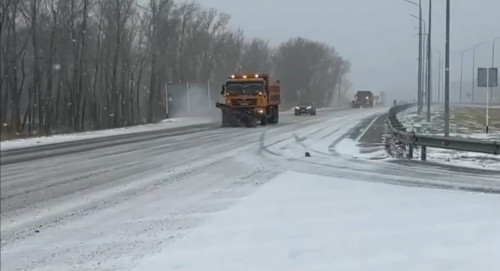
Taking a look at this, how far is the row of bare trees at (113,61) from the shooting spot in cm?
358

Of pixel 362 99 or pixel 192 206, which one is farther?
pixel 362 99

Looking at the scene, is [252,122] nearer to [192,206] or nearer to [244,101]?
A: [244,101]

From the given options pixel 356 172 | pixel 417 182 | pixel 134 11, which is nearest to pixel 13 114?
pixel 417 182

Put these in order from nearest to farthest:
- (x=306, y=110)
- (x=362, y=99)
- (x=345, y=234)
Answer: (x=345, y=234)
(x=306, y=110)
(x=362, y=99)

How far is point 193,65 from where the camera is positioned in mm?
79250

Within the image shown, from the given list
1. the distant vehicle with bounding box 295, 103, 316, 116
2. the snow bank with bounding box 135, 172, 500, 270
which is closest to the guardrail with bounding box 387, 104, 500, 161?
the snow bank with bounding box 135, 172, 500, 270

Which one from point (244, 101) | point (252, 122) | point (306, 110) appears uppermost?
point (244, 101)

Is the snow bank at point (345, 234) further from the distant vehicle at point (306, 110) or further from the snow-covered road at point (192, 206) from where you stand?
the distant vehicle at point (306, 110)

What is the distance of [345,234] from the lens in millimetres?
7680

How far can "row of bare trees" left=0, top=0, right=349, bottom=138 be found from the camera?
3.58 metres

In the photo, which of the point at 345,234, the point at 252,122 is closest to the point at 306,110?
the point at 252,122

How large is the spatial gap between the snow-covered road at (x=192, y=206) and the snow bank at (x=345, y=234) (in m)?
0.02

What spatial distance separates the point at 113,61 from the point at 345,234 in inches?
1783

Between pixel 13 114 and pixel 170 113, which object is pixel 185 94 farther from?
pixel 13 114
